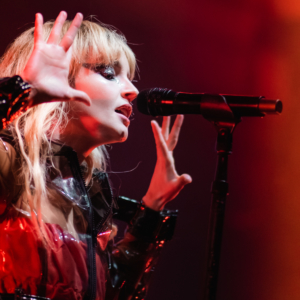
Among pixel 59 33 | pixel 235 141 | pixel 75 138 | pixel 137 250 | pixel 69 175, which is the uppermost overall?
pixel 59 33

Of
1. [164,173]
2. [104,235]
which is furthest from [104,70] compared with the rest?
[104,235]

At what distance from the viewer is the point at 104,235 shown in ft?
3.91

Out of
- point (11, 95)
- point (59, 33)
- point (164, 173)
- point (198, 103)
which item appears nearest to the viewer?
point (11, 95)

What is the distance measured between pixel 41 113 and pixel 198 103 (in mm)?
498

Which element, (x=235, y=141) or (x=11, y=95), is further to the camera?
(x=235, y=141)

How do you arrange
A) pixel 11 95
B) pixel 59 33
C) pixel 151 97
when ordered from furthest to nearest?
pixel 151 97, pixel 59 33, pixel 11 95

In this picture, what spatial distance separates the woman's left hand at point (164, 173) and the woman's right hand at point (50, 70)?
0.55 meters

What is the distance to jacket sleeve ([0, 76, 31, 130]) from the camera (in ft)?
2.35

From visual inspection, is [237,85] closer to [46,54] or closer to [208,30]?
[208,30]

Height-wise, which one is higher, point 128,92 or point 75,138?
point 128,92

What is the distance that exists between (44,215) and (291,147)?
1.28 meters

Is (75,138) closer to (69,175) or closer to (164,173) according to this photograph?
(69,175)

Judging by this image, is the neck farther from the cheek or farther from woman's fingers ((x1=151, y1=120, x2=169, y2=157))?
woman's fingers ((x1=151, y1=120, x2=169, y2=157))

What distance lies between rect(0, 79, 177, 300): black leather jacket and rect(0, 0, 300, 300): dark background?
427 mm
